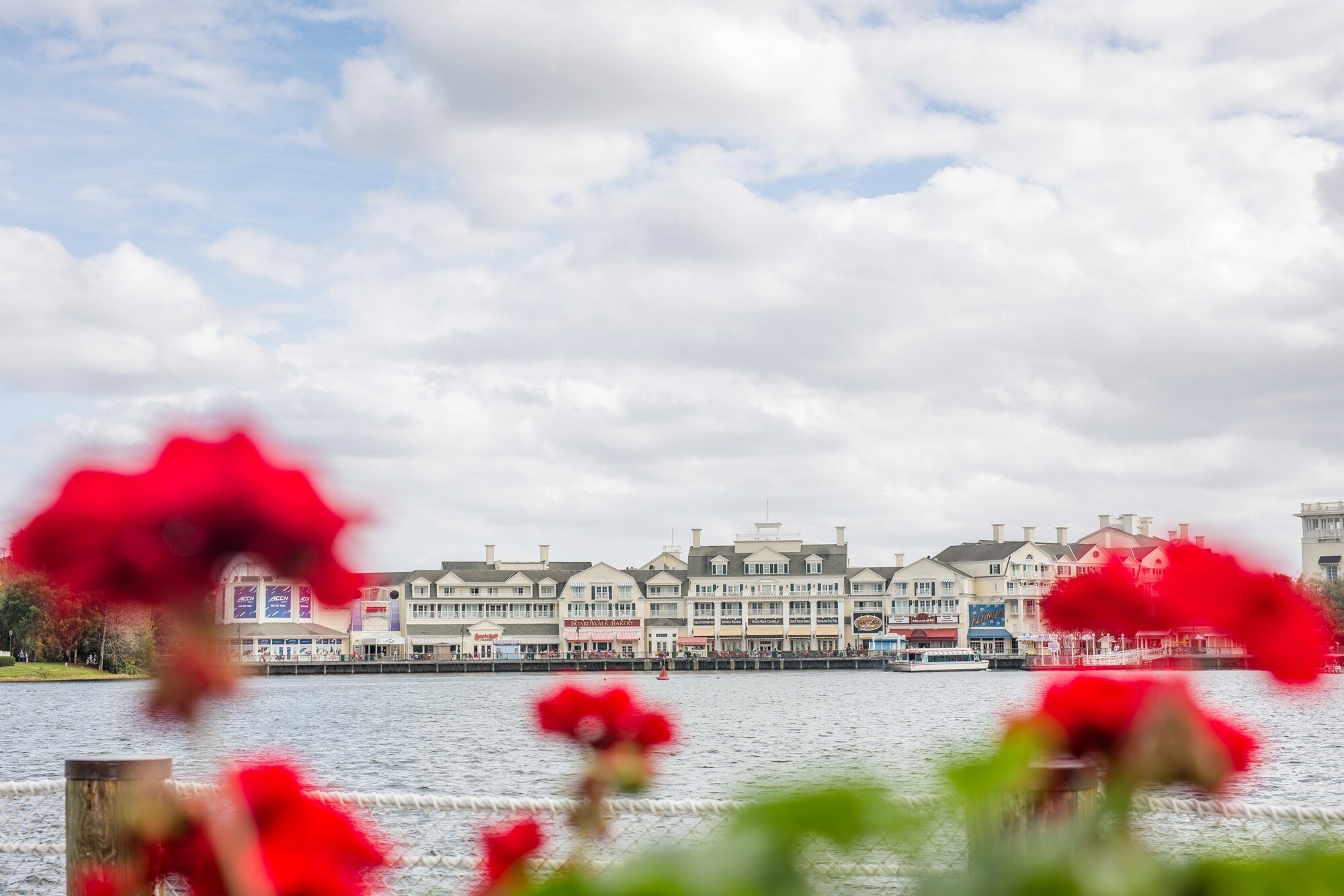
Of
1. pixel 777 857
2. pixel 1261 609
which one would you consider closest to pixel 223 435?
pixel 777 857

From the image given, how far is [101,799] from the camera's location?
13.5ft

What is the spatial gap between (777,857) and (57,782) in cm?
570

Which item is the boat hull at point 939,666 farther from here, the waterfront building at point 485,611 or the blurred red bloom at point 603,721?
the blurred red bloom at point 603,721

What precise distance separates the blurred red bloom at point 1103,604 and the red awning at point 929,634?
107993 millimetres

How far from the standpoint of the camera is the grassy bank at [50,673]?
298ft

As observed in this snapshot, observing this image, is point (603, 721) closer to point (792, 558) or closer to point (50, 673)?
point (50, 673)

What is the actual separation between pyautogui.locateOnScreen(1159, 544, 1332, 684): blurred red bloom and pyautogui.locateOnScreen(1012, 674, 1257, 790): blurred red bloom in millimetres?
82

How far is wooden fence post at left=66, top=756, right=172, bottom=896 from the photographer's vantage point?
161 inches

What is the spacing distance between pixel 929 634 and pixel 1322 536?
50363 mm

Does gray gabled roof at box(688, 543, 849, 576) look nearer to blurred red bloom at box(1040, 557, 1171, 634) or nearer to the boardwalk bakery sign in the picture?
the boardwalk bakery sign

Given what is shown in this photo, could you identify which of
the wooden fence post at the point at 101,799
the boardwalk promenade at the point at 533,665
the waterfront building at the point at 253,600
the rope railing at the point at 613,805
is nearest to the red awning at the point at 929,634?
the boardwalk promenade at the point at 533,665

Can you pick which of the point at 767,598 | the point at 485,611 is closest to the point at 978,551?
the point at 767,598

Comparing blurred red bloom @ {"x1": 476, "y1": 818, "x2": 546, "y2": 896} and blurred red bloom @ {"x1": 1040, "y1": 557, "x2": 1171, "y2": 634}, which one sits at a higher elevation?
blurred red bloom @ {"x1": 1040, "y1": 557, "x2": 1171, "y2": 634}

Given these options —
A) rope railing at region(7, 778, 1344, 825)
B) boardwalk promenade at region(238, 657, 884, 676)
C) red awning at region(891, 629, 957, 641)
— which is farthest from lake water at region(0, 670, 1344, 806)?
red awning at region(891, 629, 957, 641)
